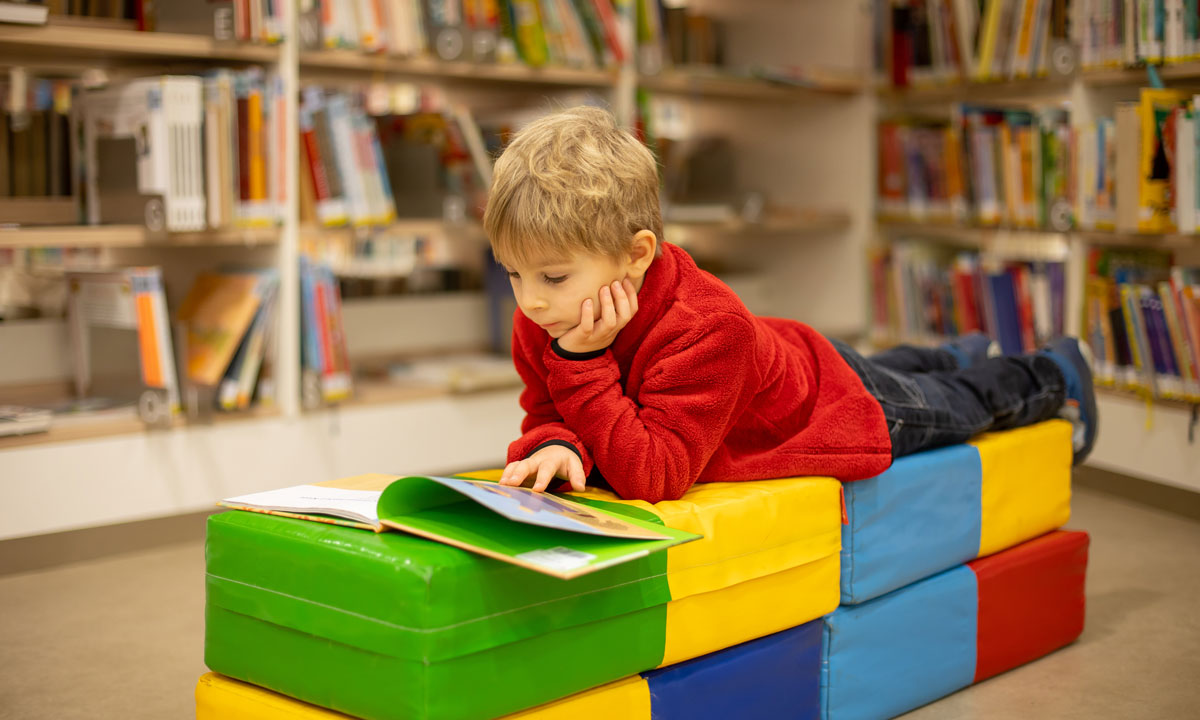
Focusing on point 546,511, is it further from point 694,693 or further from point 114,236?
point 114,236

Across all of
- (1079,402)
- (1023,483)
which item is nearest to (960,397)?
(1023,483)

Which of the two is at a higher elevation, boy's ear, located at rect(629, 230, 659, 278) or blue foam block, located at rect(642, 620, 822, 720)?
boy's ear, located at rect(629, 230, 659, 278)

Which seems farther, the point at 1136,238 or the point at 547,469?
the point at 1136,238

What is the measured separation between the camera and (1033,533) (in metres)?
1.92

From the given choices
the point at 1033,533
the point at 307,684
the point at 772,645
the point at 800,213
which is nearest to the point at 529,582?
the point at 307,684

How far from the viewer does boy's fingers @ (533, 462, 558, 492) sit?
4.59 ft

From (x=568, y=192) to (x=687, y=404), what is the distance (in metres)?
0.31

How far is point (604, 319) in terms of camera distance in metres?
1.41

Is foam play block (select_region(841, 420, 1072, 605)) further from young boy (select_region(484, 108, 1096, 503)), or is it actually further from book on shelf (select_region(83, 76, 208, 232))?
book on shelf (select_region(83, 76, 208, 232))

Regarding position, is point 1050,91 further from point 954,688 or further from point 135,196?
point 135,196

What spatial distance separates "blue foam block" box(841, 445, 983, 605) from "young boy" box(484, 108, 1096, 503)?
0.05 meters

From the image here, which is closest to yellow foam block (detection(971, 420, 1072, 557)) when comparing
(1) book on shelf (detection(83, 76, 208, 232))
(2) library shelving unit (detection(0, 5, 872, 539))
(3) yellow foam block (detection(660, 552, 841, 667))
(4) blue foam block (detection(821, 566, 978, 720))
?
(4) blue foam block (detection(821, 566, 978, 720))

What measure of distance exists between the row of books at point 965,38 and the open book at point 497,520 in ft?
8.47

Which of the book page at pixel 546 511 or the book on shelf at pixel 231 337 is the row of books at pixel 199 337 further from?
the book page at pixel 546 511
